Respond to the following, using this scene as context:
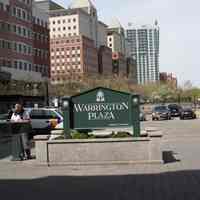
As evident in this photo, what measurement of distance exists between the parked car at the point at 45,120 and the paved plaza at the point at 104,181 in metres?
13.6

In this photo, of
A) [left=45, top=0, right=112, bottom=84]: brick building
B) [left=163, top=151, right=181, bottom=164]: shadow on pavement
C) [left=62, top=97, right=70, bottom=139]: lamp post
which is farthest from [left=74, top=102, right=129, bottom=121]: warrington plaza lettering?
[left=45, top=0, right=112, bottom=84]: brick building

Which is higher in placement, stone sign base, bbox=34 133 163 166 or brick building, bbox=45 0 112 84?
brick building, bbox=45 0 112 84

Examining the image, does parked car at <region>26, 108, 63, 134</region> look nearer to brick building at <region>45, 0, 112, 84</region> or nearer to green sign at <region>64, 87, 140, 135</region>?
green sign at <region>64, 87, 140, 135</region>

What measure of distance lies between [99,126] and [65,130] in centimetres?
96

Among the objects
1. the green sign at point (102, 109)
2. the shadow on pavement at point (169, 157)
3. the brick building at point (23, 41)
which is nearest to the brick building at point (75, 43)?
the brick building at point (23, 41)

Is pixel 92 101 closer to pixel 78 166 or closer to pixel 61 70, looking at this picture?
pixel 78 166

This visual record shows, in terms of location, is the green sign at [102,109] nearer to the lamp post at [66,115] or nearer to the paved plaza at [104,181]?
the lamp post at [66,115]

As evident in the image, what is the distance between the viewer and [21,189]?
32.0 feet

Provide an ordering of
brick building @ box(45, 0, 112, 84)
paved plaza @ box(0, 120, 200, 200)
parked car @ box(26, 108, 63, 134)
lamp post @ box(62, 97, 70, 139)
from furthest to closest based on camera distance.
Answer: brick building @ box(45, 0, 112, 84) < parked car @ box(26, 108, 63, 134) < lamp post @ box(62, 97, 70, 139) < paved plaza @ box(0, 120, 200, 200)

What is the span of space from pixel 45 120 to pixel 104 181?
57.9ft

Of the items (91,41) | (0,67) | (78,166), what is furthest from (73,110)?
(91,41)

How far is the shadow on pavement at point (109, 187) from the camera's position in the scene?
883cm

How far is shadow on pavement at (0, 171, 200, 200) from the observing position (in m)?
8.83

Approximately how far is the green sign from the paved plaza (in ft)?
4.81
